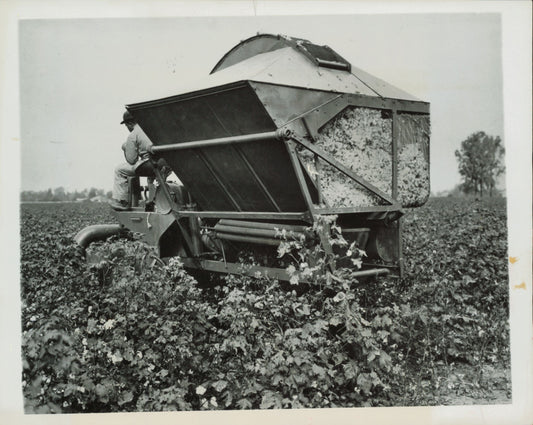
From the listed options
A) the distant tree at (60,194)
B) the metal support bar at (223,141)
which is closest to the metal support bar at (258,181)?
Answer: the metal support bar at (223,141)

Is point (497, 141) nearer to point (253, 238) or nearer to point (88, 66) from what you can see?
point (253, 238)

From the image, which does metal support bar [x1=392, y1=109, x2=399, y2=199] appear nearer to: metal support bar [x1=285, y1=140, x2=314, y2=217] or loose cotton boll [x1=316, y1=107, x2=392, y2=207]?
loose cotton boll [x1=316, y1=107, x2=392, y2=207]

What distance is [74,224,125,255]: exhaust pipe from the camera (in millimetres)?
6027

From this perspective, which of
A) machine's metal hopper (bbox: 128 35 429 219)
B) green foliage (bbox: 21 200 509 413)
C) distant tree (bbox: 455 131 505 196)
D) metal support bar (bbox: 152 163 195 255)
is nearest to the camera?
green foliage (bbox: 21 200 509 413)

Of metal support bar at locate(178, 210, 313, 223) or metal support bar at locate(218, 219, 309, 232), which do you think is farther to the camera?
metal support bar at locate(218, 219, 309, 232)

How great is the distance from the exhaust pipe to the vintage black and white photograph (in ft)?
1.28

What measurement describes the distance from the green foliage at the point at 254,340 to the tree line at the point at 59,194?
0.51ft

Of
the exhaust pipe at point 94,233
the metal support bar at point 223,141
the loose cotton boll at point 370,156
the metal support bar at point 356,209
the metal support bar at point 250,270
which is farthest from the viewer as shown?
the exhaust pipe at point 94,233

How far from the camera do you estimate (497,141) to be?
4.45 metres

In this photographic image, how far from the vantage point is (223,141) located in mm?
4461

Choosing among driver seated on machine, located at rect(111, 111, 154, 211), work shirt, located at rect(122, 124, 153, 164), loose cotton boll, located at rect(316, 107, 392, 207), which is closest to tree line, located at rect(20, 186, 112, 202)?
driver seated on machine, located at rect(111, 111, 154, 211)

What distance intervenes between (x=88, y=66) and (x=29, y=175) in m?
1.15

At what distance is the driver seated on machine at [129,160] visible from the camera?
19.0 feet

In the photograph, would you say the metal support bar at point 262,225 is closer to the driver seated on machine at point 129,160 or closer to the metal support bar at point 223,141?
the metal support bar at point 223,141
